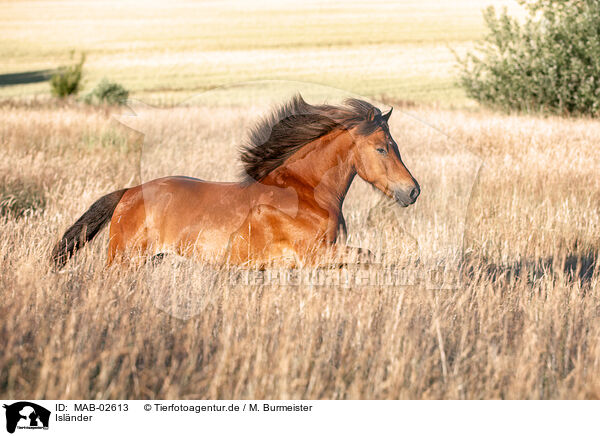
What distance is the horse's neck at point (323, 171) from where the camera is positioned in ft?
11.9

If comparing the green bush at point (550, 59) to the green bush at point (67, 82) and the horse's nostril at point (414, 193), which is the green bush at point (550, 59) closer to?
the horse's nostril at point (414, 193)

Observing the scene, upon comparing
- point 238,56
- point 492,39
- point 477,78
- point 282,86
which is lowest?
point 238,56

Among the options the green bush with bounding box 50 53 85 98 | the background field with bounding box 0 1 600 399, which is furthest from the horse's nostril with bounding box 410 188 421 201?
the green bush with bounding box 50 53 85 98

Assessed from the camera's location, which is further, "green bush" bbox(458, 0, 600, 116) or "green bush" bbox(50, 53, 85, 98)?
"green bush" bbox(50, 53, 85, 98)

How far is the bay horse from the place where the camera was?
3.50m

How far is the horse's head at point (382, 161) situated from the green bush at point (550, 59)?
14.8m

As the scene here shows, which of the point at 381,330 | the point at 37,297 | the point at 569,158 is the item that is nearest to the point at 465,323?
the point at 381,330

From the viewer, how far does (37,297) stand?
357 cm

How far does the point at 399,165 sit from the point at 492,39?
55.1ft

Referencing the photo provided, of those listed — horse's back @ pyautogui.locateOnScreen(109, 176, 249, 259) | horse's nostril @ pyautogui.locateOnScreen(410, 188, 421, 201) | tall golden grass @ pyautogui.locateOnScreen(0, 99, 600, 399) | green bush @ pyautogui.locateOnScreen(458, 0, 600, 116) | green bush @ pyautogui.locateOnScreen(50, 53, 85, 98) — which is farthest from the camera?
green bush @ pyautogui.locateOnScreen(50, 53, 85, 98)

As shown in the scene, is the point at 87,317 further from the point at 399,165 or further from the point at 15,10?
the point at 15,10

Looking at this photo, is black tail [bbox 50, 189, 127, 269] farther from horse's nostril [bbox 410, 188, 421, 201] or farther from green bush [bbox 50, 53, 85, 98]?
green bush [bbox 50, 53, 85, 98]
